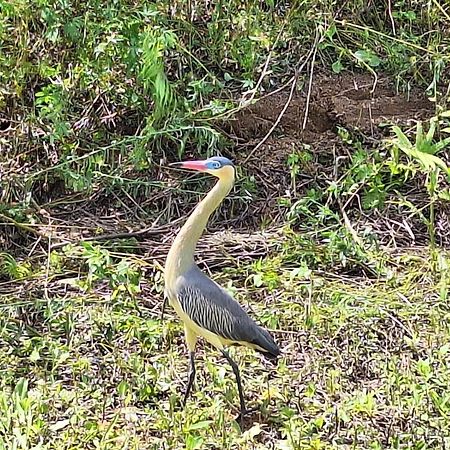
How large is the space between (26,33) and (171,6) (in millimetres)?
931

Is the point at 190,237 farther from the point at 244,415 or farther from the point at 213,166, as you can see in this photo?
the point at 244,415

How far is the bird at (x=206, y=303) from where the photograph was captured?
352 centimetres

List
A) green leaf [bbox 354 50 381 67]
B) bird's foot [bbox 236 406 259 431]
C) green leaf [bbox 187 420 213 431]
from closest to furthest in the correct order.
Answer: green leaf [bbox 187 420 213 431] < bird's foot [bbox 236 406 259 431] < green leaf [bbox 354 50 381 67]

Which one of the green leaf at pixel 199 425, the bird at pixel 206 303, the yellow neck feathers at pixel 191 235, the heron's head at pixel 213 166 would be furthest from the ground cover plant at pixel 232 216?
the heron's head at pixel 213 166

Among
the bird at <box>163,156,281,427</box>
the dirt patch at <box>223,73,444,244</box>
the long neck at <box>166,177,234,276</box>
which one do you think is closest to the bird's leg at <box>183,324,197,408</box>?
the bird at <box>163,156,281,427</box>

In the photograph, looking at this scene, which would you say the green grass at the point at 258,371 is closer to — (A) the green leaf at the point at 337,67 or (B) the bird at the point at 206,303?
(B) the bird at the point at 206,303

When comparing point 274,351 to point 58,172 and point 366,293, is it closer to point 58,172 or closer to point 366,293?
point 366,293

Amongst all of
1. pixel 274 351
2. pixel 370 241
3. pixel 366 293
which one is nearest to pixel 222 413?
pixel 274 351

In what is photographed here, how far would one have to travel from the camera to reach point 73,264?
4.73 m

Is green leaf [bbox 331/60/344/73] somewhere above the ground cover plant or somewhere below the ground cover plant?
above

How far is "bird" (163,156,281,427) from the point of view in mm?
3520

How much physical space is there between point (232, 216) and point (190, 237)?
169 centimetres

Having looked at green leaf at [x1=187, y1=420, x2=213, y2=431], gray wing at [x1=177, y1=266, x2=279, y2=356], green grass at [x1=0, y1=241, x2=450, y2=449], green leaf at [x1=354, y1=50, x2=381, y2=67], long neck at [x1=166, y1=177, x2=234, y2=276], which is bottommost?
green grass at [x1=0, y1=241, x2=450, y2=449]

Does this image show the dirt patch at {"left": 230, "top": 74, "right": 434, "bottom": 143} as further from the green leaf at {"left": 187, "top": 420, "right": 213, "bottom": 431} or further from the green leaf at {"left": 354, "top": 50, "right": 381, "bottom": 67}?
the green leaf at {"left": 187, "top": 420, "right": 213, "bottom": 431}
